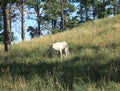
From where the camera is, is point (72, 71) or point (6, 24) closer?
point (72, 71)

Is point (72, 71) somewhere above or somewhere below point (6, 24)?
below

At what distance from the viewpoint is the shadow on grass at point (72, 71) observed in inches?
303

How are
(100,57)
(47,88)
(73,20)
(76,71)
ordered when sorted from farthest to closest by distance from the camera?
(73,20), (100,57), (76,71), (47,88)

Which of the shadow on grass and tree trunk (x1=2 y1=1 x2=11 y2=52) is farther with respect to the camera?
tree trunk (x1=2 y1=1 x2=11 y2=52)

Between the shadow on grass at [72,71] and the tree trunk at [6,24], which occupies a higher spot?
the tree trunk at [6,24]

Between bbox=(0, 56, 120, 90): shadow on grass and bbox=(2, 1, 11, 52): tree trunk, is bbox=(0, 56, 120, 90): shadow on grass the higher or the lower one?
the lower one

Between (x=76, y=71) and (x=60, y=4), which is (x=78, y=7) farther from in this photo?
(x=76, y=71)

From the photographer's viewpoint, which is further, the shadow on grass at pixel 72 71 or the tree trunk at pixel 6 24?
the tree trunk at pixel 6 24

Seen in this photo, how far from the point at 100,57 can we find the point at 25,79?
319 cm

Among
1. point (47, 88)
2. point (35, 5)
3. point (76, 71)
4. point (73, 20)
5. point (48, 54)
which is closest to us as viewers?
point (47, 88)

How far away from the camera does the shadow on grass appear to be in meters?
7.70

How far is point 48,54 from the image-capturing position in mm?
12648

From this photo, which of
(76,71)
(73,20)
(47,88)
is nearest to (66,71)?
(76,71)

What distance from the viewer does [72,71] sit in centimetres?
883
